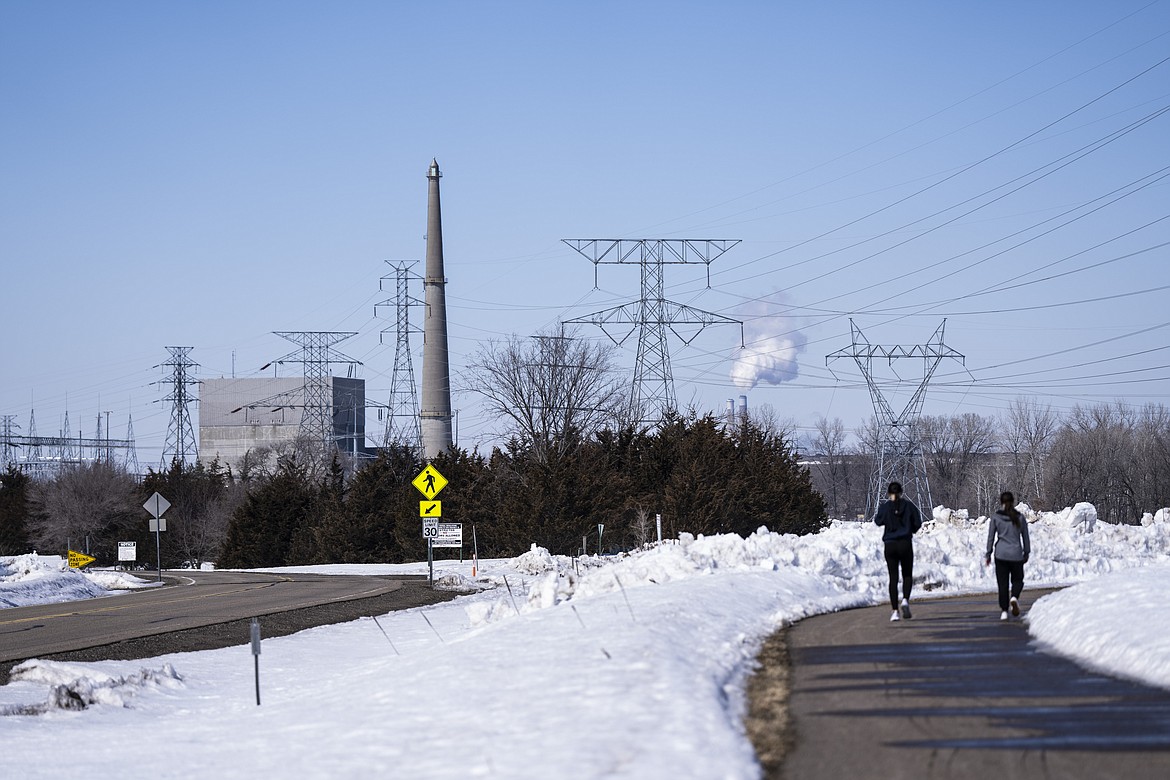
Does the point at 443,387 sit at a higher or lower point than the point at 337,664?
higher

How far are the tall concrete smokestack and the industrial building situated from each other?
68.4 m

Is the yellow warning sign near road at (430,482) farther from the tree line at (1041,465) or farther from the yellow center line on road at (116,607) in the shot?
the tree line at (1041,465)

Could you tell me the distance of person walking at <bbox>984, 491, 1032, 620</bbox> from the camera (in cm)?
1598

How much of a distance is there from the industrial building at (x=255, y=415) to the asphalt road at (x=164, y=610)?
112 metres

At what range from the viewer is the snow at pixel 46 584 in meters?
35.3

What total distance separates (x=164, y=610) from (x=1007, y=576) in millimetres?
20117

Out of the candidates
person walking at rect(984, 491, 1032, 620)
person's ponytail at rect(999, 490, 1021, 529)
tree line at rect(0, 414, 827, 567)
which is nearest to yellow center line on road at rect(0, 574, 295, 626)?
tree line at rect(0, 414, 827, 567)

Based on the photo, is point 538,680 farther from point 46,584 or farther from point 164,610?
point 46,584

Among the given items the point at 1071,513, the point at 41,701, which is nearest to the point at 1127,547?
the point at 1071,513

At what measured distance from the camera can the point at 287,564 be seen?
70125mm

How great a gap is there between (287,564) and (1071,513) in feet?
160

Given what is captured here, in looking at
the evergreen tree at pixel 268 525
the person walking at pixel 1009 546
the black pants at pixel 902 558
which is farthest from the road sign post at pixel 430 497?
the evergreen tree at pixel 268 525

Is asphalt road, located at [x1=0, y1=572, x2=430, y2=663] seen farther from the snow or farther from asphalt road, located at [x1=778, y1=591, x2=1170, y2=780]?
asphalt road, located at [x1=778, y1=591, x2=1170, y2=780]

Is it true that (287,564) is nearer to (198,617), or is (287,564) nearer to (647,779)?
(198,617)
